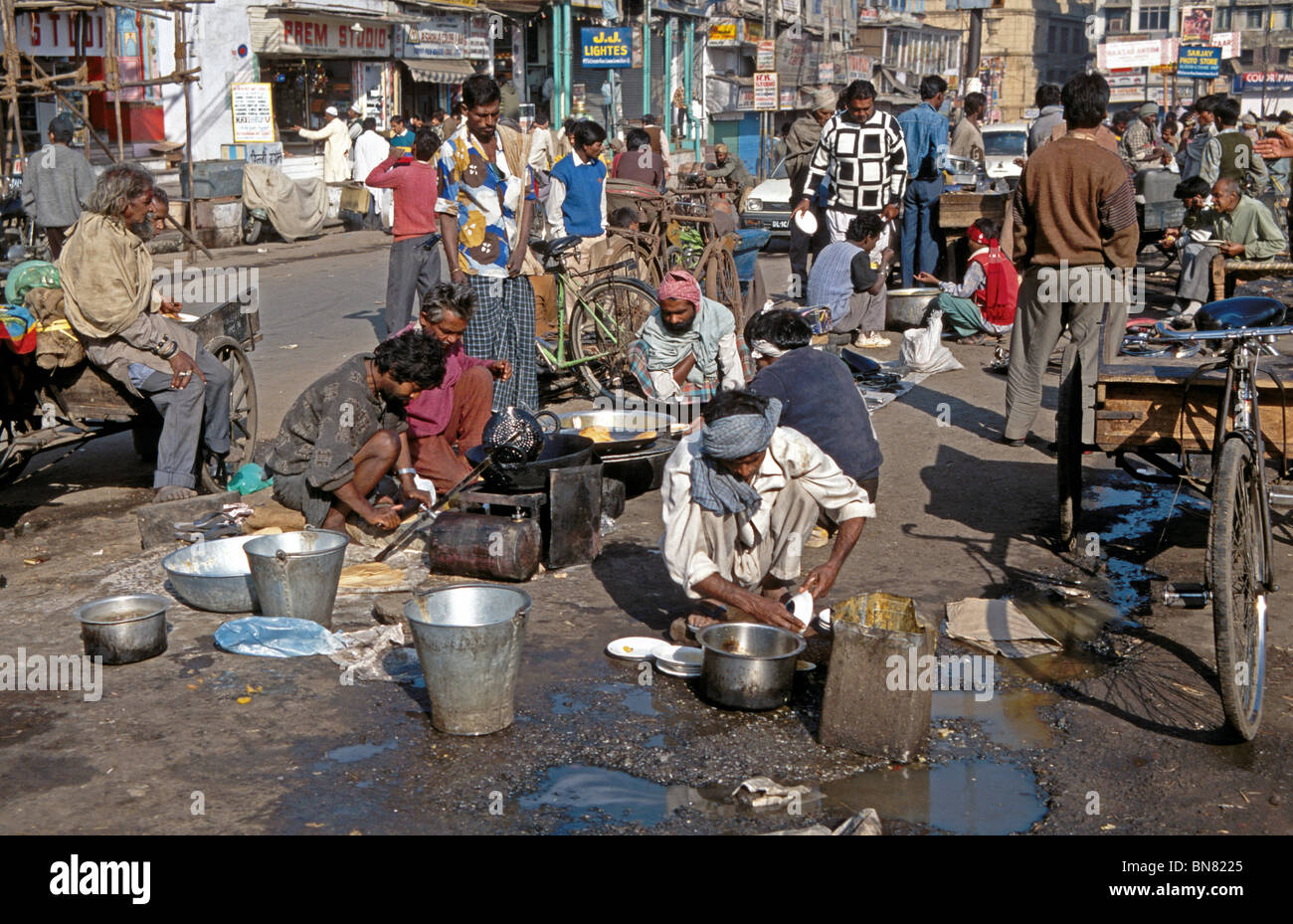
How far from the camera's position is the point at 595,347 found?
10.3m

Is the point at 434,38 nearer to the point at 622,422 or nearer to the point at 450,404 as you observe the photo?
the point at 622,422

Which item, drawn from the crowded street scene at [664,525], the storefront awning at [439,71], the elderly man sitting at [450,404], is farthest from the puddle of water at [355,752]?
the storefront awning at [439,71]

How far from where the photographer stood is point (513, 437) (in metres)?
6.37

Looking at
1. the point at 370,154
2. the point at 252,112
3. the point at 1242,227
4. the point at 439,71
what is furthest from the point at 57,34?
the point at 1242,227

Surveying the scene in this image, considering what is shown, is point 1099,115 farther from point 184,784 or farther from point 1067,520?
point 184,784

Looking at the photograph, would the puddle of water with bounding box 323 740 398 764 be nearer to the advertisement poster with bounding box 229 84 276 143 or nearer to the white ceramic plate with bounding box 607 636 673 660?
the white ceramic plate with bounding box 607 636 673 660

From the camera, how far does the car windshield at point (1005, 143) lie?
26.3 metres

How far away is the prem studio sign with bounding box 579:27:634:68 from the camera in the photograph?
33.1m

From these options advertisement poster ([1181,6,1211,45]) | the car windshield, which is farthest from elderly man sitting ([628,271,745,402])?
advertisement poster ([1181,6,1211,45])

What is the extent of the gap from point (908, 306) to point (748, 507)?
26.0ft

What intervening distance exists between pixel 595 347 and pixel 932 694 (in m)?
5.71

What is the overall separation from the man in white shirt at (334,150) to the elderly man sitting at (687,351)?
17168 mm

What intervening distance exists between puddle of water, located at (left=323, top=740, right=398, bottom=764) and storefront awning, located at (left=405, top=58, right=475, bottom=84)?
81.9ft

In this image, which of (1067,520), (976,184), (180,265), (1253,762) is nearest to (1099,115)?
(1067,520)
